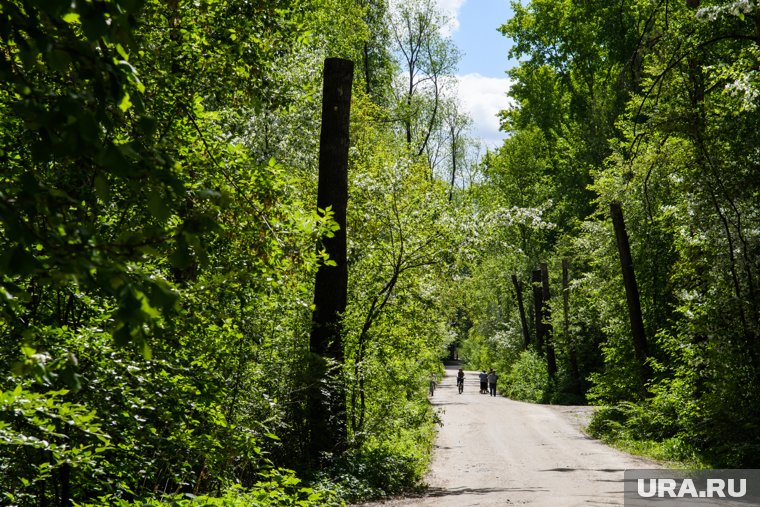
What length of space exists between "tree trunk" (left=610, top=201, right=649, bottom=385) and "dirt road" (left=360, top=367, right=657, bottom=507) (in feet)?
10.3

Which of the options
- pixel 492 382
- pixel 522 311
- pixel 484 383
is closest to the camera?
pixel 492 382

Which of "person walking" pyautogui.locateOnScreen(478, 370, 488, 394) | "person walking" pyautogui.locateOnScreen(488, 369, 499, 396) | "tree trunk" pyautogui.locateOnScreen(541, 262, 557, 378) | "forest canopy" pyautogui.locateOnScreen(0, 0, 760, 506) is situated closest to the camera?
"forest canopy" pyautogui.locateOnScreen(0, 0, 760, 506)

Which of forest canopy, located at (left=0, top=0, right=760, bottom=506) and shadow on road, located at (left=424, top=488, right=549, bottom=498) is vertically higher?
forest canopy, located at (left=0, top=0, right=760, bottom=506)

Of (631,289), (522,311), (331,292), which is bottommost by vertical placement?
(331,292)

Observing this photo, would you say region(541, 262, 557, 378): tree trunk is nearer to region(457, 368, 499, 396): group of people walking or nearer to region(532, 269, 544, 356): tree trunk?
region(532, 269, 544, 356): tree trunk

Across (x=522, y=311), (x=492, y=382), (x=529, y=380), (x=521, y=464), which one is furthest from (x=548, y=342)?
(x=521, y=464)

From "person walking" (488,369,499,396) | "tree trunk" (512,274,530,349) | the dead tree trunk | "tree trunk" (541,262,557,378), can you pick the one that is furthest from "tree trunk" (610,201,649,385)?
"tree trunk" (512,274,530,349)

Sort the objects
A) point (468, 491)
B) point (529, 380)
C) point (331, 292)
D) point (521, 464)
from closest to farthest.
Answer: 1. point (468, 491)
2. point (331, 292)
3. point (521, 464)
4. point (529, 380)

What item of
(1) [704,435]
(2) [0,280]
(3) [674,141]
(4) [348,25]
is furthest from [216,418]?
(4) [348,25]

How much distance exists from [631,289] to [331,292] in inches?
541

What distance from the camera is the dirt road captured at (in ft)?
38.7

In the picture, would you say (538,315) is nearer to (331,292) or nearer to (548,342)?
(548,342)

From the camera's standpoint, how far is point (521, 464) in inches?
647

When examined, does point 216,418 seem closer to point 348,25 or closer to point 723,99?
point 723,99
